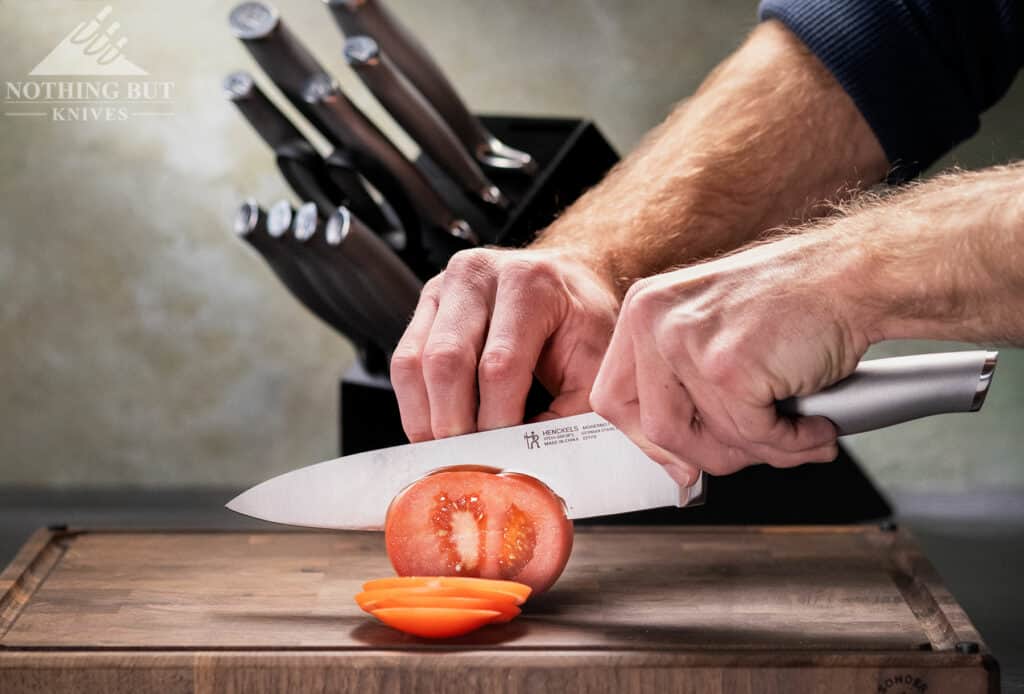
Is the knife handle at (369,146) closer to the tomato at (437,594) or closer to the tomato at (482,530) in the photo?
the tomato at (482,530)

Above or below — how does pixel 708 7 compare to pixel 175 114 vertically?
below

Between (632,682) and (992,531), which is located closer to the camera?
(632,682)

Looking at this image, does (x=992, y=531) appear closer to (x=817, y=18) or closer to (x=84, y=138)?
(x=817, y=18)

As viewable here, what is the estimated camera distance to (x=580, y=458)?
114 centimetres

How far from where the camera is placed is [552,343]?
48.2 inches

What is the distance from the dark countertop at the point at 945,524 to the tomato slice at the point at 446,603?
47cm

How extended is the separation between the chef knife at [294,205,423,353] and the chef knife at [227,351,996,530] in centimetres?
22

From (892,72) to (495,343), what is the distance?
0.58 m

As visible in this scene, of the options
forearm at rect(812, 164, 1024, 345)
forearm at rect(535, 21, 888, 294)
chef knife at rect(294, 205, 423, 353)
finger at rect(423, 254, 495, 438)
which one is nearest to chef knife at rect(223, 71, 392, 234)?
chef knife at rect(294, 205, 423, 353)

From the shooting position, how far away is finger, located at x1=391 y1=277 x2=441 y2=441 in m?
1.13

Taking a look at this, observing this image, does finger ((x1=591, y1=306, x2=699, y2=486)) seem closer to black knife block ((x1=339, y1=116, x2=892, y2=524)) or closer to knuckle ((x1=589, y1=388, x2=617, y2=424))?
knuckle ((x1=589, y1=388, x2=617, y2=424))

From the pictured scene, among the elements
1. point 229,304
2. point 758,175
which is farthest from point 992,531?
point 229,304

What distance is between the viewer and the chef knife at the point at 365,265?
4.30 feet

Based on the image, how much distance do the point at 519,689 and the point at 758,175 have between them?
0.72 m
